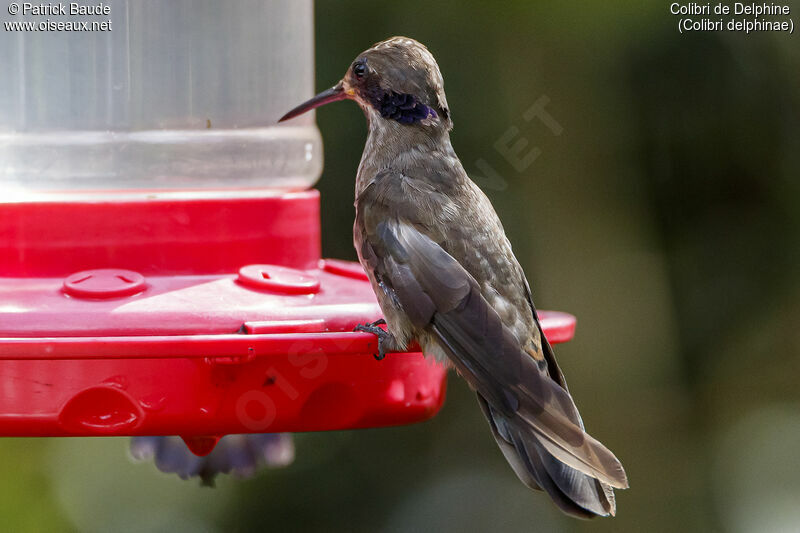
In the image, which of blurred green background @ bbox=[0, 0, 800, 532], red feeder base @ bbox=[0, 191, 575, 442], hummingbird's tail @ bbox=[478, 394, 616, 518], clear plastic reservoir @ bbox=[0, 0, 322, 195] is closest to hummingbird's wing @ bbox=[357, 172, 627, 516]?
hummingbird's tail @ bbox=[478, 394, 616, 518]

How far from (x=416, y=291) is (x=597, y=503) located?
65 centimetres

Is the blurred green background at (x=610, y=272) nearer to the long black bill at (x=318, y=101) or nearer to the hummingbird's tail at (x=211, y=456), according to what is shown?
the hummingbird's tail at (x=211, y=456)

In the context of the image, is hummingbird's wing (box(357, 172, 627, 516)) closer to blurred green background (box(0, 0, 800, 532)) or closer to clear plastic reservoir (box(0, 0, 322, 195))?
clear plastic reservoir (box(0, 0, 322, 195))

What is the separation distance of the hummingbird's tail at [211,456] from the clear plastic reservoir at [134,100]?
2.44 feet

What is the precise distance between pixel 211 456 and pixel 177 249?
0.74 metres

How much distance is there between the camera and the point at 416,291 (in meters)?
2.76

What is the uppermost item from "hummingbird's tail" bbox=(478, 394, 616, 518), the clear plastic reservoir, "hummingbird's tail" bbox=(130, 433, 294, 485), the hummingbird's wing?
the clear plastic reservoir

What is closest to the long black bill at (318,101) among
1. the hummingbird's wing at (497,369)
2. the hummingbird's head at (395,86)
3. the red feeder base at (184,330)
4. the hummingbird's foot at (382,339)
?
the hummingbird's head at (395,86)

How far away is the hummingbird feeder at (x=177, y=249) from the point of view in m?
2.45

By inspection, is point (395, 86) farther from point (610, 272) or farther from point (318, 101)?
point (610, 272)

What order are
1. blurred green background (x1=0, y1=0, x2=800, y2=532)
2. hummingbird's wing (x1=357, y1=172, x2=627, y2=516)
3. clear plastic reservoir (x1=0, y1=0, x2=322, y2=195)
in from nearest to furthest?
hummingbird's wing (x1=357, y1=172, x2=627, y2=516) < clear plastic reservoir (x1=0, y1=0, x2=322, y2=195) < blurred green background (x1=0, y1=0, x2=800, y2=532)

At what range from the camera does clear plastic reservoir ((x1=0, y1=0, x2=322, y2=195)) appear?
319cm

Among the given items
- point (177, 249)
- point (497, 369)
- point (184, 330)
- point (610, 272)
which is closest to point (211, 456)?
point (177, 249)

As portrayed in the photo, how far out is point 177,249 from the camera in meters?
2.89
